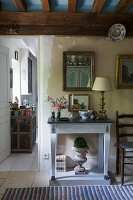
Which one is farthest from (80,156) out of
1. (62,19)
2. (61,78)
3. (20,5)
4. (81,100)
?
(20,5)

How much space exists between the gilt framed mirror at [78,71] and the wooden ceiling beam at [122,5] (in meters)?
0.76

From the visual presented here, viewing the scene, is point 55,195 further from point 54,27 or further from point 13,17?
point 13,17

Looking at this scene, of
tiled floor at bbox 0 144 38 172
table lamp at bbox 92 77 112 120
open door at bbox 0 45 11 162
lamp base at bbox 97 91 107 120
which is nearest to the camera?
table lamp at bbox 92 77 112 120

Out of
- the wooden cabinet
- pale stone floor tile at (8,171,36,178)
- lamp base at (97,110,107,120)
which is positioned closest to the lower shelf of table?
pale stone floor tile at (8,171,36,178)

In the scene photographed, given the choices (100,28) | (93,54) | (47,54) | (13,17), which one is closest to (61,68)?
(47,54)

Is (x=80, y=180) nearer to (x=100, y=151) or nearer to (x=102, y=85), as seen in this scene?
(x=100, y=151)

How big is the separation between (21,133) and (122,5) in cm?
304

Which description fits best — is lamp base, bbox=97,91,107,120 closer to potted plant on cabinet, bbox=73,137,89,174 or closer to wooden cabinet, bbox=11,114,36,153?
potted plant on cabinet, bbox=73,137,89,174

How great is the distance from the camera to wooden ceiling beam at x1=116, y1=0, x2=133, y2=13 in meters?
2.71

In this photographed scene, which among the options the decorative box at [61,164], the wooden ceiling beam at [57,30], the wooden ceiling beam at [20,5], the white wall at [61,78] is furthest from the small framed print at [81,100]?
the wooden ceiling beam at [20,5]

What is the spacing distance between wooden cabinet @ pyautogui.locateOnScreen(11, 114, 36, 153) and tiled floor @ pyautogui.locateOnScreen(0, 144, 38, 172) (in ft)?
0.49

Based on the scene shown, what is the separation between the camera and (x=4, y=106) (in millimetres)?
3711

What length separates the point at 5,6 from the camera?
305 cm

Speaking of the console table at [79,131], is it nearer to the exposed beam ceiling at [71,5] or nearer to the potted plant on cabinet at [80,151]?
the potted plant on cabinet at [80,151]
